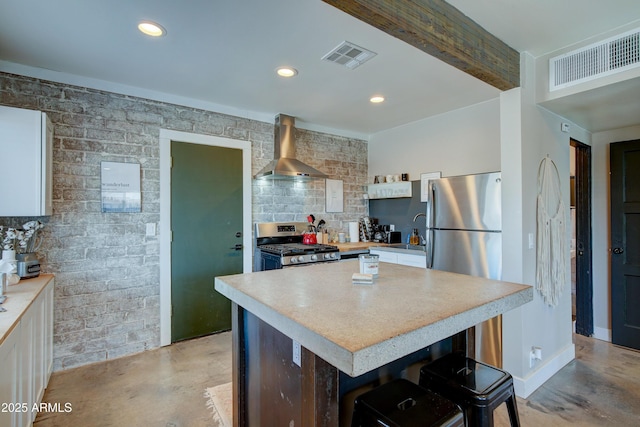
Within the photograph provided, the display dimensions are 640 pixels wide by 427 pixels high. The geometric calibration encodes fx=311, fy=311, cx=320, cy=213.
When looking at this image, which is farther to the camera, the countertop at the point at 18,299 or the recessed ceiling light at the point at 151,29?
the recessed ceiling light at the point at 151,29

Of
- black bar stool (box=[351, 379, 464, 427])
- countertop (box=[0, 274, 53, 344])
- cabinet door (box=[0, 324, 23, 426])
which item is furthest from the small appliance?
black bar stool (box=[351, 379, 464, 427])

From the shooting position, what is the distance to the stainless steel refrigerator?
254cm

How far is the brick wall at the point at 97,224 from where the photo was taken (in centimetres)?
270

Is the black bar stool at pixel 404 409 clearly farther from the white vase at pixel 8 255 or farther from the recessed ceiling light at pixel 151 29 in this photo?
the white vase at pixel 8 255

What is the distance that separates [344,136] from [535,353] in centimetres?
340

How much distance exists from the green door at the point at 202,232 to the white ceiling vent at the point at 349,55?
172cm

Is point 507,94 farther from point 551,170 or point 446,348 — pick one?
point 446,348

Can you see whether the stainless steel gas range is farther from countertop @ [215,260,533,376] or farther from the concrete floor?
countertop @ [215,260,533,376]

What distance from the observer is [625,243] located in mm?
3158

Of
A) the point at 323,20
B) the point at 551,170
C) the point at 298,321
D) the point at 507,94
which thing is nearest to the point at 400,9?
the point at 323,20

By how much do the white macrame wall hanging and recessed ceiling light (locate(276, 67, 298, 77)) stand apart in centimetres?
221

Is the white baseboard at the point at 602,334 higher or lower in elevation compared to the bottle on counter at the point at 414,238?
lower

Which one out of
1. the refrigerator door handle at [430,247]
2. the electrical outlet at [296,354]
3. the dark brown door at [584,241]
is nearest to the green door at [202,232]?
the refrigerator door handle at [430,247]

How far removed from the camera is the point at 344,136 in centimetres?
463
